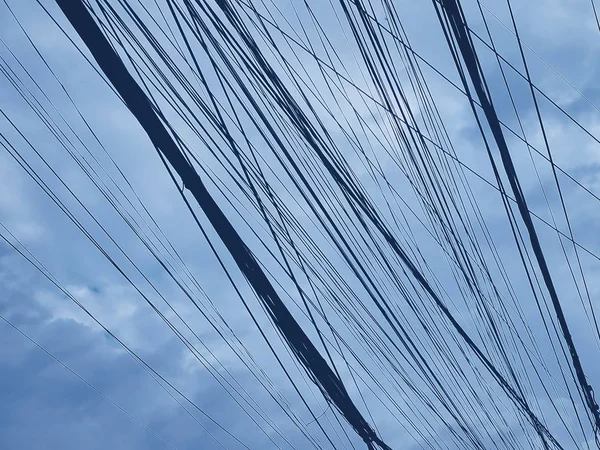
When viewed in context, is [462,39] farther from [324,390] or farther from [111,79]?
[324,390]

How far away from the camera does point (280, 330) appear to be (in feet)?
11.9

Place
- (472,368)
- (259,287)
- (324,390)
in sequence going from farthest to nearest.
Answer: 1. (472,368)
2. (324,390)
3. (259,287)

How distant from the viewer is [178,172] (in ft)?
9.71

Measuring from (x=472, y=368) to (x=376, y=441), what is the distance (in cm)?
239

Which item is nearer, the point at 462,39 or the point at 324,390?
the point at 462,39

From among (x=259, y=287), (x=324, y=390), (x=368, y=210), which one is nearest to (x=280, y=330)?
(x=259, y=287)

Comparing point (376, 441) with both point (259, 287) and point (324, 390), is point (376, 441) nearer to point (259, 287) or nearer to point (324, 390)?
point (324, 390)

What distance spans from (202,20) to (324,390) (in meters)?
2.99

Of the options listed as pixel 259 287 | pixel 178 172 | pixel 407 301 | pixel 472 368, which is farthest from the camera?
pixel 472 368

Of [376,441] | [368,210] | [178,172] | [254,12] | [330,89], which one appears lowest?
[376,441]

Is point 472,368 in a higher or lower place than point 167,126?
higher

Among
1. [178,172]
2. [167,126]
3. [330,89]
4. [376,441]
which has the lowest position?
[376,441]

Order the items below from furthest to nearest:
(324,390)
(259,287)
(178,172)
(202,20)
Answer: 1. (324,390)
2. (202,20)
3. (259,287)
4. (178,172)

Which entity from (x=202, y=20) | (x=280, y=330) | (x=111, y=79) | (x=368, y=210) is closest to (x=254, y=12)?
(x=202, y=20)
